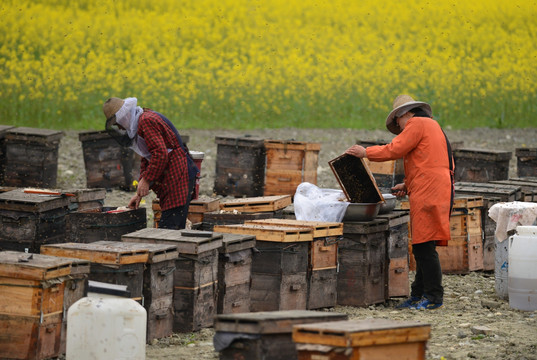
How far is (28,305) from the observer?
20.7 feet

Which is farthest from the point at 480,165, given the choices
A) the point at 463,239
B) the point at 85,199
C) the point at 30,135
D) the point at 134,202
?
the point at 30,135

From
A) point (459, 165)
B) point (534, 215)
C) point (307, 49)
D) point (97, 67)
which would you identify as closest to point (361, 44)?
point (307, 49)

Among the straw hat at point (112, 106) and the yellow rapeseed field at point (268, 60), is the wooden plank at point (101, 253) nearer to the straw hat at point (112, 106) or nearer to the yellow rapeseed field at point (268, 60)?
the straw hat at point (112, 106)

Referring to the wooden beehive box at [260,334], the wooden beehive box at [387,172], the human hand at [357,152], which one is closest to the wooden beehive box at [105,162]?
the wooden beehive box at [387,172]

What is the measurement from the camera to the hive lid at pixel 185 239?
7.36 m

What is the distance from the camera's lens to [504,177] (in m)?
13.6

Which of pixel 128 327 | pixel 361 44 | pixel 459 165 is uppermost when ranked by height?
pixel 361 44

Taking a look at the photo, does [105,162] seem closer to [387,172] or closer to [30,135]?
[30,135]

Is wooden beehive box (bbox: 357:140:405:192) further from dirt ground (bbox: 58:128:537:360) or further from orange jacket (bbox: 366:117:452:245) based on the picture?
orange jacket (bbox: 366:117:452:245)

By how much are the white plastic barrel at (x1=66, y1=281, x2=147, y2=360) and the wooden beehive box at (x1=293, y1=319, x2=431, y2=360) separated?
1192 millimetres

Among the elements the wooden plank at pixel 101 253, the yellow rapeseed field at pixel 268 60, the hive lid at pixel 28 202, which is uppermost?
the yellow rapeseed field at pixel 268 60

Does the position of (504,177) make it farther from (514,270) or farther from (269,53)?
(269,53)

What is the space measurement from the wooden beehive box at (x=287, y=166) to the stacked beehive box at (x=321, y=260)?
5107mm

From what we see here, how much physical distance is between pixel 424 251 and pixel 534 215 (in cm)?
132
